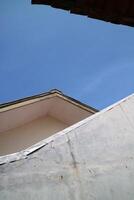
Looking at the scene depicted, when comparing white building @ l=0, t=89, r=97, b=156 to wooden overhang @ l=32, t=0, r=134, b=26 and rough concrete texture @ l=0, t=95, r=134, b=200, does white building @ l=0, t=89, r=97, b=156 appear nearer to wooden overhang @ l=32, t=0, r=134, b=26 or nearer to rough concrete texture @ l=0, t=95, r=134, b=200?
wooden overhang @ l=32, t=0, r=134, b=26

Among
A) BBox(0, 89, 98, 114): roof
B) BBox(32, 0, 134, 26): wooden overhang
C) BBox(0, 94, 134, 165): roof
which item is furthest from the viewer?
BBox(0, 89, 98, 114): roof

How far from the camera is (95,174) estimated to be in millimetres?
1602

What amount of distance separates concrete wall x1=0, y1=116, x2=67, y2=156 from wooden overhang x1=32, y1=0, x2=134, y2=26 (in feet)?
18.2

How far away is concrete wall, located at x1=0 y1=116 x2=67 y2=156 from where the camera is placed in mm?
7221

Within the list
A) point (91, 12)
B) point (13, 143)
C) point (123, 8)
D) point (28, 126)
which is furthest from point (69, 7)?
point (28, 126)

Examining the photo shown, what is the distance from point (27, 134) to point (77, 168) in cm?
651

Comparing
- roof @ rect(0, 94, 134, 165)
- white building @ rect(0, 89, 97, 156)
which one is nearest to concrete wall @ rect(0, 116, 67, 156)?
white building @ rect(0, 89, 97, 156)

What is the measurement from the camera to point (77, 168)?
1.59 meters

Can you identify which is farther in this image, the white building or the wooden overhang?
the white building

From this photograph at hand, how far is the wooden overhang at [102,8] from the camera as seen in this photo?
2326 millimetres

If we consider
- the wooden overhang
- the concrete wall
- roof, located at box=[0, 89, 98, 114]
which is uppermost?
roof, located at box=[0, 89, 98, 114]

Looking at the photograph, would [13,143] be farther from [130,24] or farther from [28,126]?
[130,24]

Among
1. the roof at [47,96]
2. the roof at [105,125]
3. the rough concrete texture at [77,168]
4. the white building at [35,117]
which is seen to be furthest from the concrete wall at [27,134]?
the rough concrete texture at [77,168]

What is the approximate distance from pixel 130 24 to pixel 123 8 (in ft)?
0.67
